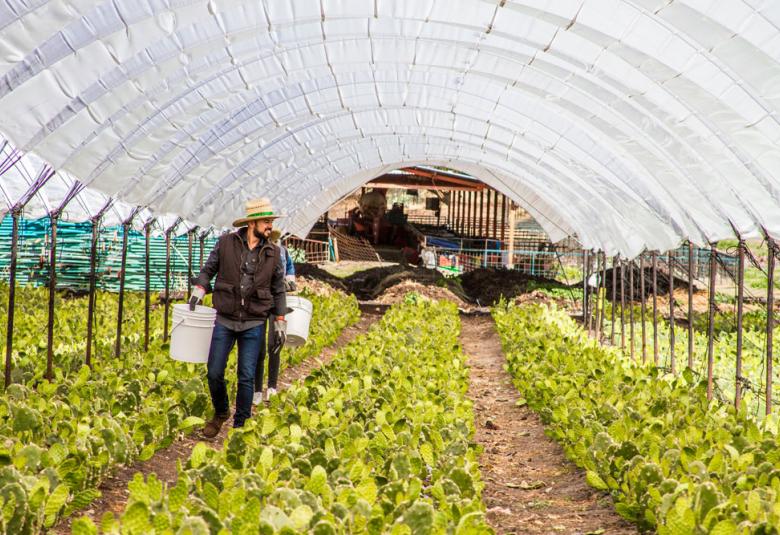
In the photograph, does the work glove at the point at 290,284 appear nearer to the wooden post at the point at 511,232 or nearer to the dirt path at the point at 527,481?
the dirt path at the point at 527,481

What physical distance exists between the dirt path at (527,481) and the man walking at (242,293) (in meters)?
1.76

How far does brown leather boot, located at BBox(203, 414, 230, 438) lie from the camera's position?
6.27 m

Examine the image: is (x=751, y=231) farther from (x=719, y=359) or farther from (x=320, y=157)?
(x=320, y=157)

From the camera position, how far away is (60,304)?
1385 cm

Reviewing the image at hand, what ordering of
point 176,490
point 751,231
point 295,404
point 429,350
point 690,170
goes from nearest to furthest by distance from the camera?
1. point 176,490
2. point 295,404
3. point 751,231
4. point 690,170
5. point 429,350

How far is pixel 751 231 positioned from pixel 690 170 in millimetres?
792

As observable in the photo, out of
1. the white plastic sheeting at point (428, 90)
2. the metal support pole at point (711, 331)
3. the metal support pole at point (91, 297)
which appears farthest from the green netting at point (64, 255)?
the metal support pole at point (711, 331)

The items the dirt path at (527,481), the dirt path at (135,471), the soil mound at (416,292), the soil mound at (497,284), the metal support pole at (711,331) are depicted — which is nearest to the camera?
the dirt path at (135,471)

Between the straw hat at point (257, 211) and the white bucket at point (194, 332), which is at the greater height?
the straw hat at point (257, 211)

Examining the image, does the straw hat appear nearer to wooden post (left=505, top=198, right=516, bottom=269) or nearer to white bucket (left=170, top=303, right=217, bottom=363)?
white bucket (left=170, top=303, right=217, bottom=363)

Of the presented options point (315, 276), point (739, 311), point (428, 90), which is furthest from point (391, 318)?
point (315, 276)

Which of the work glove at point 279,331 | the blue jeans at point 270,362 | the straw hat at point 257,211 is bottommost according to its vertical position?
the blue jeans at point 270,362

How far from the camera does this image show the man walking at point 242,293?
6008 mm

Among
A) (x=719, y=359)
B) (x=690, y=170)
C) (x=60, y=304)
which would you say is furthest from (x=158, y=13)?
(x=60, y=304)
